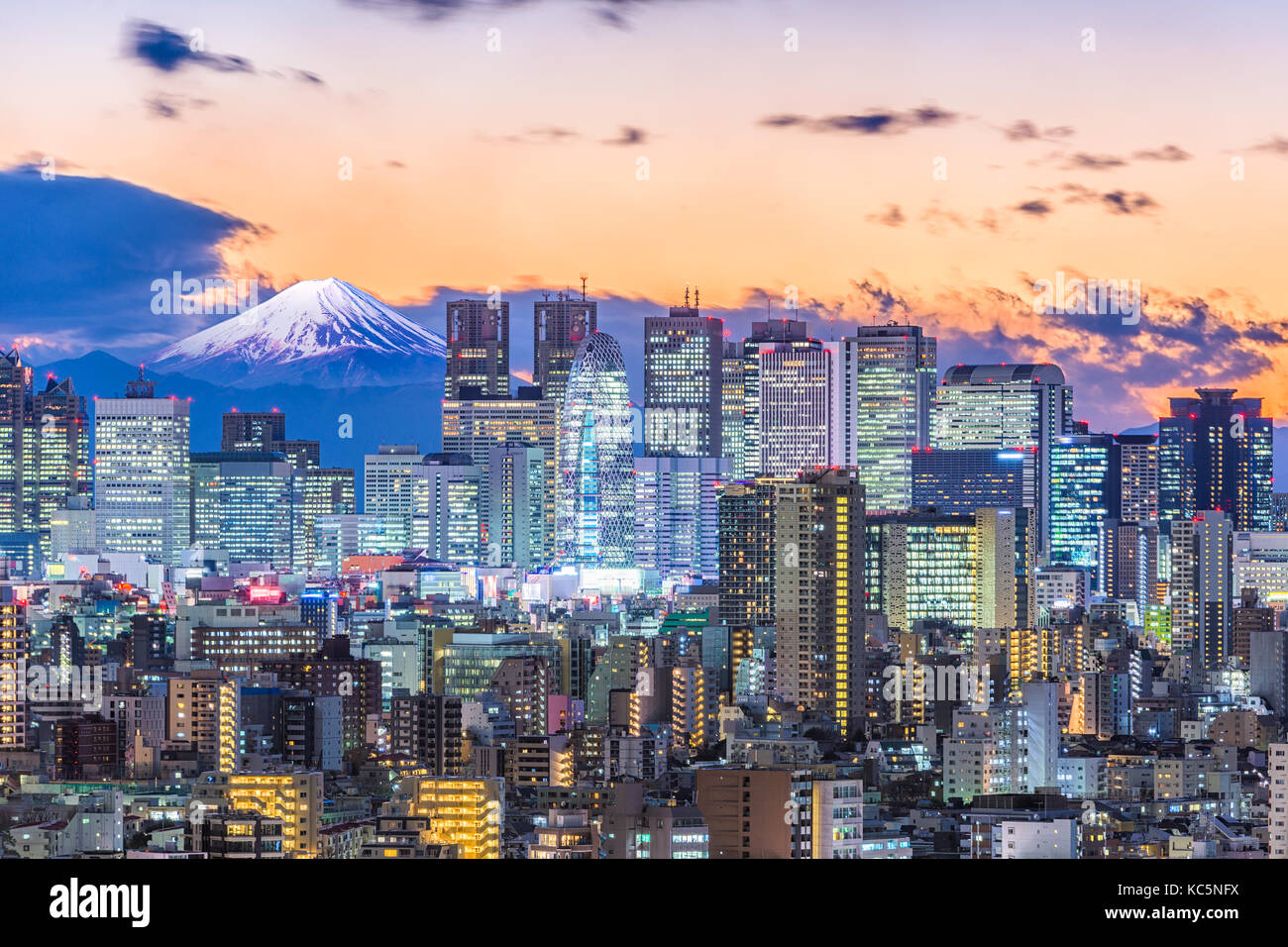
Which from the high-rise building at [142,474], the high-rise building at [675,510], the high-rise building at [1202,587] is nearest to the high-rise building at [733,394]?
the high-rise building at [675,510]

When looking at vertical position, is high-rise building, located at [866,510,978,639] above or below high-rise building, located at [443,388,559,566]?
below

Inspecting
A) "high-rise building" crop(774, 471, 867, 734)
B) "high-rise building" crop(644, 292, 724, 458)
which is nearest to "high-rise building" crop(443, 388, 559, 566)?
"high-rise building" crop(644, 292, 724, 458)

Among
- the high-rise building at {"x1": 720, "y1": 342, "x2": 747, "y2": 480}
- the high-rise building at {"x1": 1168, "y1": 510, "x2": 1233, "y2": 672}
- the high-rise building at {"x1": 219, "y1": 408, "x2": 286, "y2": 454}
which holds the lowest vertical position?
the high-rise building at {"x1": 1168, "y1": 510, "x2": 1233, "y2": 672}

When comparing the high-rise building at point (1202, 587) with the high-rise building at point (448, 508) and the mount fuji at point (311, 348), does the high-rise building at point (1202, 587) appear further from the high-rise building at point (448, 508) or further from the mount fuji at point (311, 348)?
the high-rise building at point (448, 508)

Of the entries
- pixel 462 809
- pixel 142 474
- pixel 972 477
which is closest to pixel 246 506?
pixel 142 474

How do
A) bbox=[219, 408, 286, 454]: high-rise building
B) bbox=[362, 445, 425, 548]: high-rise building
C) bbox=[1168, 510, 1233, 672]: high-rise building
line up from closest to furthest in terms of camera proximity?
1. bbox=[1168, 510, 1233, 672]: high-rise building
2. bbox=[219, 408, 286, 454]: high-rise building
3. bbox=[362, 445, 425, 548]: high-rise building

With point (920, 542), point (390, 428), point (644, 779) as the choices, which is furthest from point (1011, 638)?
point (390, 428)

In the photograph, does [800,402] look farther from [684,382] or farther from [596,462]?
[596,462]

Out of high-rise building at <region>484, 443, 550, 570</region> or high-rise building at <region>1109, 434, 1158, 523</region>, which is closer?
high-rise building at <region>1109, 434, 1158, 523</region>

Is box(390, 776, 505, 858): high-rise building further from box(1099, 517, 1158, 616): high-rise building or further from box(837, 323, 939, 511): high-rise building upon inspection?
box(837, 323, 939, 511): high-rise building
